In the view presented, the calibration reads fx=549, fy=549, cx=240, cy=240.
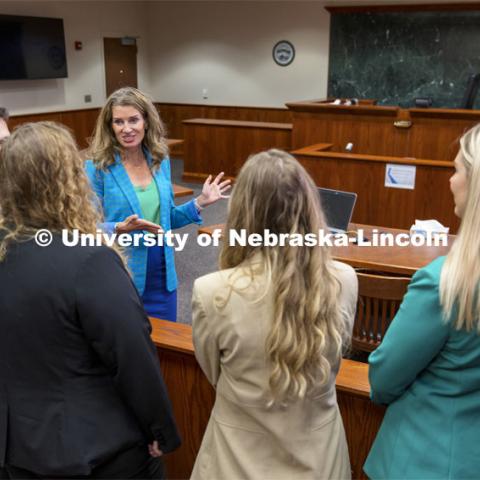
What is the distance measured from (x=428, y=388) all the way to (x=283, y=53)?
8.84 meters

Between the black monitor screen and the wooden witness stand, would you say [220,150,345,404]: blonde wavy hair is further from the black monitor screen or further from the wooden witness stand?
the black monitor screen

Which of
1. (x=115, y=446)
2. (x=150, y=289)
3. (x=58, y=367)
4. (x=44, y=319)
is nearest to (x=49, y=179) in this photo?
(x=44, y=319)

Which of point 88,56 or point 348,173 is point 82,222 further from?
point 88,56

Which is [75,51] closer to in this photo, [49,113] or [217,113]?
[49,113]

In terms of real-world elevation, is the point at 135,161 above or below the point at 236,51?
below

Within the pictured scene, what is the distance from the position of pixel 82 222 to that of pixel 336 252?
1742mm

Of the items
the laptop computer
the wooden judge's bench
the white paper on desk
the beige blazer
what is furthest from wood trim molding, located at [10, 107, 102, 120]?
the beige blazer

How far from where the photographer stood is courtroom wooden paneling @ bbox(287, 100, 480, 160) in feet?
18.0

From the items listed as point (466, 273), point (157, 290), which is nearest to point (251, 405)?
point (466, 273)

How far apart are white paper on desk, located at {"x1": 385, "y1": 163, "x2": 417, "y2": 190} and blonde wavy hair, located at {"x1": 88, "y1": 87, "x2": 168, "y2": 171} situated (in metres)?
2.88

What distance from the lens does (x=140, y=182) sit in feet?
7.07

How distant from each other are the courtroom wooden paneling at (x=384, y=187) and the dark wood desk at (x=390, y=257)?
1676mm

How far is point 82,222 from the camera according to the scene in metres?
1.20

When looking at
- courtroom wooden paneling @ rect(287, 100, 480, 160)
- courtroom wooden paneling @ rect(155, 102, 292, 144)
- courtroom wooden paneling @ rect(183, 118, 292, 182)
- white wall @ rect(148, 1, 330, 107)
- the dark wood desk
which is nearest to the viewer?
the dark wood desk
